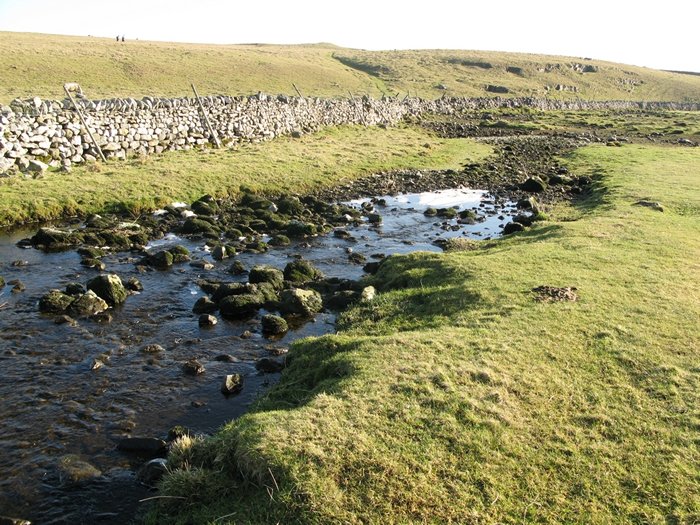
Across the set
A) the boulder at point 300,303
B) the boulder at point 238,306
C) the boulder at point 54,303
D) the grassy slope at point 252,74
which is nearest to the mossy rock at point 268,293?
the boulder at point 300,303

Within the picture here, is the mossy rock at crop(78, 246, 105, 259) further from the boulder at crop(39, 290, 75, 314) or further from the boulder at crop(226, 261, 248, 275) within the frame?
the boulder at crop(226, 261, 248, 275)

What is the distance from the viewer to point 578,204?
35969 millimetres

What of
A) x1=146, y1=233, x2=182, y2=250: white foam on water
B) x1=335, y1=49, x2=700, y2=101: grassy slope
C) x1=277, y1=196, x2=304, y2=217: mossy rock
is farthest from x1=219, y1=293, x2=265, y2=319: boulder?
x1=335, y1=49, x2=700, y2=101: grassy slope

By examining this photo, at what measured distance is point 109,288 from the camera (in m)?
19.6

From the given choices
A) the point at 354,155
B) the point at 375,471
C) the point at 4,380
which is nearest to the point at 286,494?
the point at 375,471

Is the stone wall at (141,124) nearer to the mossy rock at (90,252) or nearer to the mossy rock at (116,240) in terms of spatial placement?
the mossy rock at (116,240)

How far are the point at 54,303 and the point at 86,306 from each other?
3.32ft

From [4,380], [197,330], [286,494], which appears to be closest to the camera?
[286,494]

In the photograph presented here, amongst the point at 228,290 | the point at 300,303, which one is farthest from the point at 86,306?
the point at 300,303

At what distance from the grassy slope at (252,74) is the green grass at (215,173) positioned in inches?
884

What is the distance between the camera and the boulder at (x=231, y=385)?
1445 centimetres

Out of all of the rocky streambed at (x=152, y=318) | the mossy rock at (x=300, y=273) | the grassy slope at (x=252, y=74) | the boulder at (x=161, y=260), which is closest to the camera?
the rocky streambed at (x=152, y=318)

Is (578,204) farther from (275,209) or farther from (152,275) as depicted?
(152,275)

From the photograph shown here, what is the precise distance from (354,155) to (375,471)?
133ft
